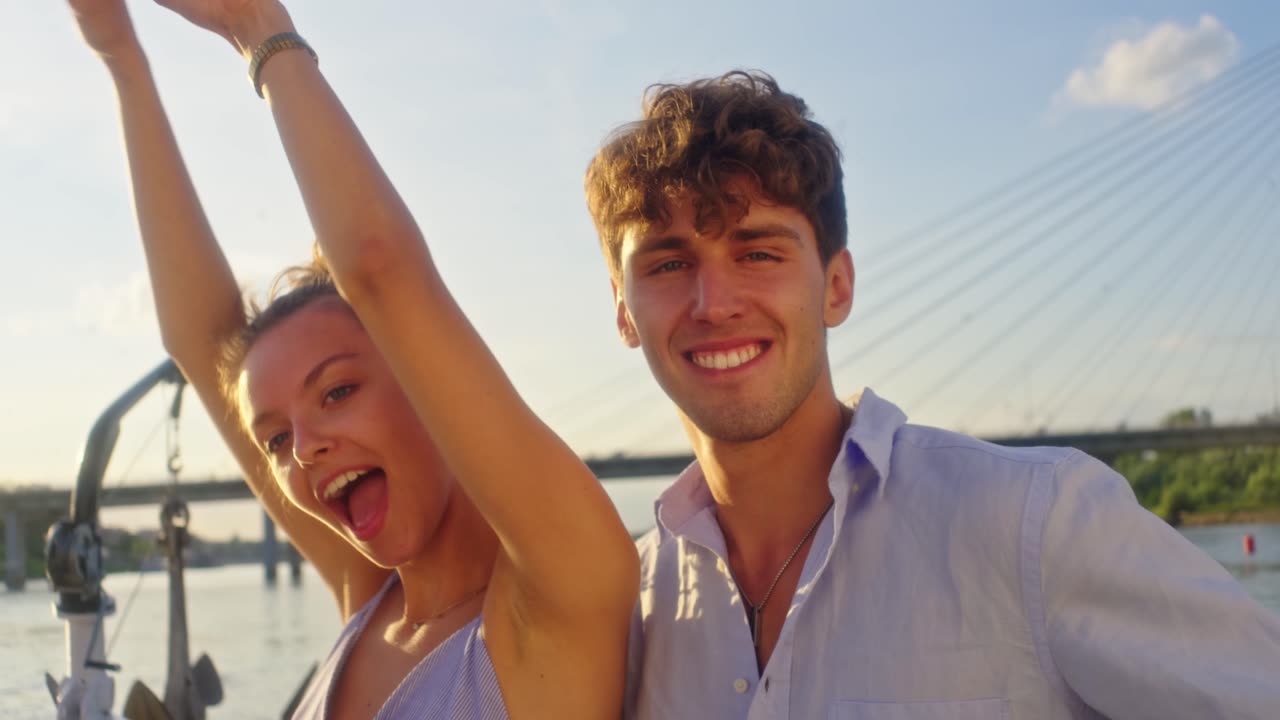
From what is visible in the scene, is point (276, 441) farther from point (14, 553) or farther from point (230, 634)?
point (230, 634)

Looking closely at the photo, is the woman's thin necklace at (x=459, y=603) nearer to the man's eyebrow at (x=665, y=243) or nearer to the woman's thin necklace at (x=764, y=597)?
the woman's thin necklace at (x=764, y=597)

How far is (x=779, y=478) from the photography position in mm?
2170

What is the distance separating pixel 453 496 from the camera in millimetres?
2072

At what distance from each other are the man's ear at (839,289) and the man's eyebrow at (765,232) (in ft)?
0.51

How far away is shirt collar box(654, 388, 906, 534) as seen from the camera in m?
1.96

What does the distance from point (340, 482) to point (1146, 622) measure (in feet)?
4.00

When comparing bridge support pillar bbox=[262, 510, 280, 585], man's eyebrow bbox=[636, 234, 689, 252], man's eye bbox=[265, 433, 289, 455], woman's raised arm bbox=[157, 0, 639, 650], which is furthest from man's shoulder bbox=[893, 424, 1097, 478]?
bridge support pillar bbox=[262, 510, 280, 585]

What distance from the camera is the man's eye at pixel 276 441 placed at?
2.08 m

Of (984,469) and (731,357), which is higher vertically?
(731,357)

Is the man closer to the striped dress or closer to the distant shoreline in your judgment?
the striped dress

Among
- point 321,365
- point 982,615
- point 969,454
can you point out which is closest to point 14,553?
point 321,365

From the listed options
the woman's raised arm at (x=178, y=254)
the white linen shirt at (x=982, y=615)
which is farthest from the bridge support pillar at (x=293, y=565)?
the white linen shirt at (x=982, y=615)

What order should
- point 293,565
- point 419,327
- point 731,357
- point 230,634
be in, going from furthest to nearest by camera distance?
point 293,565 → point 230,634 → point 731,357 → point 419,327

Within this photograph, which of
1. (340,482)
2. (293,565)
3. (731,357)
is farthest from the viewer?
(293,565)
